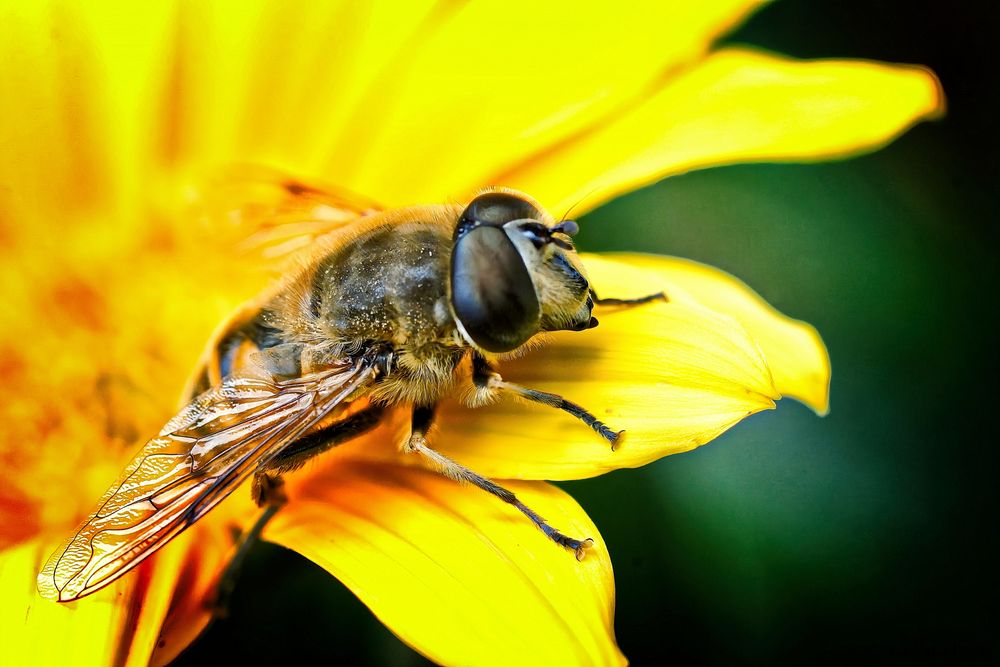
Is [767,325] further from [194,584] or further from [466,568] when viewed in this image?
[194,584]

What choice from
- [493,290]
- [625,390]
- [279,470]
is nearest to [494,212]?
[493,290]

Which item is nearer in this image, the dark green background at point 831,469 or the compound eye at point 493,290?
the compound eye at point 493,290

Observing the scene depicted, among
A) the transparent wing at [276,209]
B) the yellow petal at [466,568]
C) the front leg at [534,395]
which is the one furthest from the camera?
the transparent wing at [276,209]

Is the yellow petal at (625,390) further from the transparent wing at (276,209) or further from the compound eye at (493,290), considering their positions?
the transparent wing at (276,209)

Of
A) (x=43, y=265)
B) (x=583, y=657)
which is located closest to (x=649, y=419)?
(x=583, y=657)

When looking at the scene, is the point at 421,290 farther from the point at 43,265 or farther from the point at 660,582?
the point at 43,265

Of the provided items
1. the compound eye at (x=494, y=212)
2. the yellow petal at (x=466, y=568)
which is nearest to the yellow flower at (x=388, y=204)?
the yellow petal at (x=466, y=568)

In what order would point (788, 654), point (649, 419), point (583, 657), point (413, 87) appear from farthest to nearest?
point (413, 87) → point (788, 654) → point (649, 419) → point (583, 657)

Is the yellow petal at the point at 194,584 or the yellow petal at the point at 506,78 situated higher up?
the yellow petal at the point at 506,78
